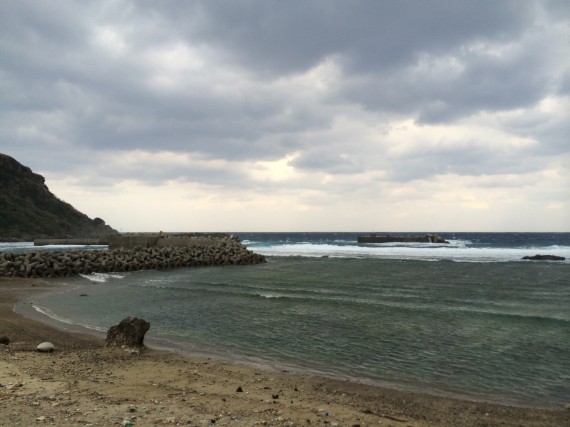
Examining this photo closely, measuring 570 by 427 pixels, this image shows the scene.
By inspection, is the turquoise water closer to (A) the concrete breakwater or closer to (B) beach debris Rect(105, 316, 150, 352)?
(B) beach debris Rect(105, 316, 150, 352)

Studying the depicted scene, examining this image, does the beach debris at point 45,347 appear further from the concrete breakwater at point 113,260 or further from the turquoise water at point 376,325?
the concrete breakwater at point 113,260

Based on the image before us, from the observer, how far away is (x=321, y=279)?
25828 millimetres

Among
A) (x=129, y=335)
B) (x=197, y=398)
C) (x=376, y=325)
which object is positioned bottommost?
(x=376, y=325)

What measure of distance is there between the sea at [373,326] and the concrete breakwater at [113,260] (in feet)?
20.2

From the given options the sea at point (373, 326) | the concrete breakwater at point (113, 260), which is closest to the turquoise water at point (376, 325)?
the sea at point (373, 326)

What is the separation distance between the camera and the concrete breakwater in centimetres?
2774

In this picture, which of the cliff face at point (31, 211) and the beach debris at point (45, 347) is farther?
the cliff face at point (31, 211)

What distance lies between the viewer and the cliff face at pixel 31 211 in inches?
3868

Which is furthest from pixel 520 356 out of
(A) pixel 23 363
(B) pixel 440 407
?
(A) pixel 23 363

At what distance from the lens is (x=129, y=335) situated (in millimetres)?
9703

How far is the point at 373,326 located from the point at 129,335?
7.03m

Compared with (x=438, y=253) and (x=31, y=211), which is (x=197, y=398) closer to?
(x=438, y=253)

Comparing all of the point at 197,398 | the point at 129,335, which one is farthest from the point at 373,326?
the point at 197,398

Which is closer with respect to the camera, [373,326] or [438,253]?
[373,326]
